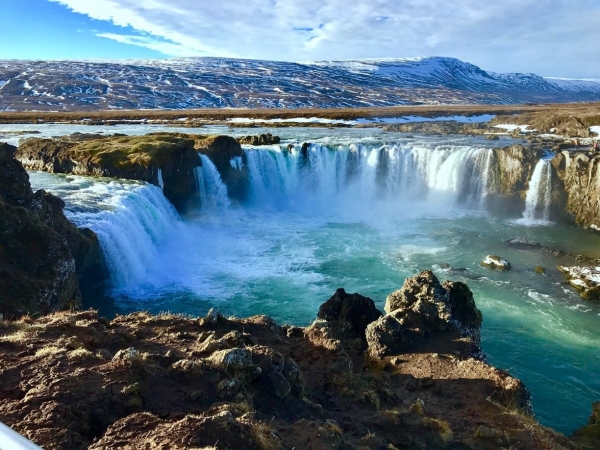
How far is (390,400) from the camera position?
1034cm

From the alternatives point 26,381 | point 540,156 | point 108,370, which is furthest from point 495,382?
point 540,156

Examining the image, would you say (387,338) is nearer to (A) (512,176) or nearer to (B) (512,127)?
(A) (512,176)

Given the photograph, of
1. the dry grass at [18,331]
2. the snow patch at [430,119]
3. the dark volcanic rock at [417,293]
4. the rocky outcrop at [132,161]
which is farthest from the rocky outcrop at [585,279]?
the snow patch at [430,119]

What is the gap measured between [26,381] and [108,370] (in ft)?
3.76

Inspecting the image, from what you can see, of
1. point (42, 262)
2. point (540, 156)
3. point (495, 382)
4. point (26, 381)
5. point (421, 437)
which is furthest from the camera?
point (540, 156)

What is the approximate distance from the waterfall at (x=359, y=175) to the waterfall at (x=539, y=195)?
189 inches

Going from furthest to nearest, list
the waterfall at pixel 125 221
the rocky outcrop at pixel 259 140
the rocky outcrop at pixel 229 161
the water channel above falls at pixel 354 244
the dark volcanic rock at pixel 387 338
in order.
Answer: the rocky outcrop at pixel 259 140 → the rocky outcrop at pixel 229 161 → the waterfall at pixel 125 221 → the water channel above falls at pixel 354 244 → the dark volcanic rock at pixel 387 338

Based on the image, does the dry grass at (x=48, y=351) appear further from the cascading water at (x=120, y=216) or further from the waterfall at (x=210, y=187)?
the waterfall at (x=210, y=187)

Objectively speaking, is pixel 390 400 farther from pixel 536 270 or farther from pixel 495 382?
pixel 536 270

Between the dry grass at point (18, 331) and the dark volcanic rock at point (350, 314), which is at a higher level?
the dry grass at point (18, 331)

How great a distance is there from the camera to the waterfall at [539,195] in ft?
124

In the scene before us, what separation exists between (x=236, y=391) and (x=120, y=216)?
20105 millimetres

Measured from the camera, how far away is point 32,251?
16.5 metres

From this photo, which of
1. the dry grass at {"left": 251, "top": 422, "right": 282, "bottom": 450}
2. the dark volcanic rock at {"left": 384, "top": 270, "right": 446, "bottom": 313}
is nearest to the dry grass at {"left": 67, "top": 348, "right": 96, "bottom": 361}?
the dry grass at {"left": 251, "top": 422, "right": 282, "bottom": 450}
